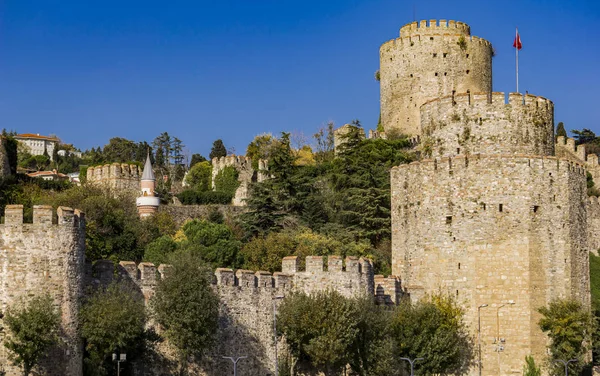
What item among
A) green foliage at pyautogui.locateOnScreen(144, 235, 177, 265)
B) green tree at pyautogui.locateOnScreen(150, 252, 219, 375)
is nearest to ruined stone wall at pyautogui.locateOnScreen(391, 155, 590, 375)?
green tree at pyautogui.locateOnScreen(150, 252, 219, 375)

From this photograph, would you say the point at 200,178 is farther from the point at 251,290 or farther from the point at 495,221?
the point at 251,290

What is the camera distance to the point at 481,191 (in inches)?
1710

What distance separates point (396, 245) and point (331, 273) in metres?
6.12

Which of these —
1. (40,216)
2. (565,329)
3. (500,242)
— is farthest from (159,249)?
(565,329)

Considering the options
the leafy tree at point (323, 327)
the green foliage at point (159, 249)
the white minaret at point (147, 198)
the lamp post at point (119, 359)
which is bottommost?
the lamp post at point (119, 359)

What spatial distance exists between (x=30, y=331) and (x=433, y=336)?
55.0 ft

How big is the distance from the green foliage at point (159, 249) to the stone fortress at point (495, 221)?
1055 cm

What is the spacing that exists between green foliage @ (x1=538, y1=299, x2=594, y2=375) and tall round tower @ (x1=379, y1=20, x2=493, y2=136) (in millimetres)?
27022

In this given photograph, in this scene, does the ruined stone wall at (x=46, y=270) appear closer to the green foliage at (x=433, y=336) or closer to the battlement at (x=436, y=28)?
the green foliage at (x=433, y=336)

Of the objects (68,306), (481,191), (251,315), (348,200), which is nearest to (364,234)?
(348,200)

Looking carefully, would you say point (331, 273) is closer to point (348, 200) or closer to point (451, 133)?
point (451, 133)

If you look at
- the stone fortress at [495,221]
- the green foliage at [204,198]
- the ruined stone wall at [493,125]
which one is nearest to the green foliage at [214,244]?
the stone fortress at [495,221]

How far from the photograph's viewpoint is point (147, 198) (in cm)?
6350

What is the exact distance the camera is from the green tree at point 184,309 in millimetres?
36000
